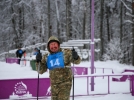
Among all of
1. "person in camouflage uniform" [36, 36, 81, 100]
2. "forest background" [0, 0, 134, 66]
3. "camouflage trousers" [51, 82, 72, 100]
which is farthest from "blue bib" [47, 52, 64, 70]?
"forest background" [0, 0, 134, 66]

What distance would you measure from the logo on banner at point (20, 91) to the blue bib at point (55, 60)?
13.4ft

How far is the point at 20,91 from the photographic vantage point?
847 centimetres

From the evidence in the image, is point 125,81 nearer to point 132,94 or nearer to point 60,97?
point 132,94

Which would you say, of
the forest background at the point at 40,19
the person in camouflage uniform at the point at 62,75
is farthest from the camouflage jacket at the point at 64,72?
the forest background at the point at 40,19

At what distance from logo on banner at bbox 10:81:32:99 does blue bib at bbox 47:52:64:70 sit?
4071 millimetres

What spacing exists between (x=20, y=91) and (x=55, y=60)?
435cm

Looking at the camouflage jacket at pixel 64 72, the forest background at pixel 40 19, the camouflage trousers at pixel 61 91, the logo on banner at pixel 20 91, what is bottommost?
the logo on banner at pixel 20 91

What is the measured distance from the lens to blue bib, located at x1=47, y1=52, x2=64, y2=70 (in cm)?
462

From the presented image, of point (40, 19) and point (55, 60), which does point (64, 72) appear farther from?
point (40, 19)

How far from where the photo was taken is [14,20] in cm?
3241

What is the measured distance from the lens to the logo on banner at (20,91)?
8.39 metres

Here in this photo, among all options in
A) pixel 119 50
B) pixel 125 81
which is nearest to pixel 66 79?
pixel 125 81

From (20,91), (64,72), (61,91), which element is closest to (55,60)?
(64,72)

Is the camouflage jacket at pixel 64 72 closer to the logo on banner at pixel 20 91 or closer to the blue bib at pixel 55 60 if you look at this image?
the blue bib at pixel 55 60
